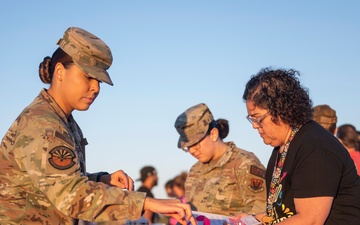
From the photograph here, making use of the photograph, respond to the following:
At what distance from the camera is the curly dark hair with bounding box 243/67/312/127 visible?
14.7 feet

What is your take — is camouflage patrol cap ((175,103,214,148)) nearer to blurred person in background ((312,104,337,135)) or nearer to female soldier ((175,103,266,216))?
female soldier ((175,103,266,216))

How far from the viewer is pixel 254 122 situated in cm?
466

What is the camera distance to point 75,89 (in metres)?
4.41

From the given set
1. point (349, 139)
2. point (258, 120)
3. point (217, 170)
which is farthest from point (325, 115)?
point (258, 120)

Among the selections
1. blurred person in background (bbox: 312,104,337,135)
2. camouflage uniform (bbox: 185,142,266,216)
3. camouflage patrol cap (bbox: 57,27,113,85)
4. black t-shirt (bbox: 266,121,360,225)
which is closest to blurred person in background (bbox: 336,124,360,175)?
blurred person in background (bbox: 312,104,337,135)

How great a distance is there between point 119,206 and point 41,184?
0.45 metres

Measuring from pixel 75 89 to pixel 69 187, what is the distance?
0.73m

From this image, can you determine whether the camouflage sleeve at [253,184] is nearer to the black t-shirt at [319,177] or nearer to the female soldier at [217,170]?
the female soldier at [217,170]

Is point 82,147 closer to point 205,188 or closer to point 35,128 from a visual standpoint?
point 35,128

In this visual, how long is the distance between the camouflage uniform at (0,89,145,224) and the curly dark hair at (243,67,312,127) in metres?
1.04

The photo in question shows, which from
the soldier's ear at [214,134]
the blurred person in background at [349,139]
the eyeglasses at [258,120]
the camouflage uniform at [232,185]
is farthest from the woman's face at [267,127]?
the blurred person in background at [349,139]

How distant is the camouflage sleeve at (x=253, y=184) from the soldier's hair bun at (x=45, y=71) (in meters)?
2.92

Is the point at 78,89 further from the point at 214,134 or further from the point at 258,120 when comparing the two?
the point at 214,134

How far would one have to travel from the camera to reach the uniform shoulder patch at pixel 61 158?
3.99 m
